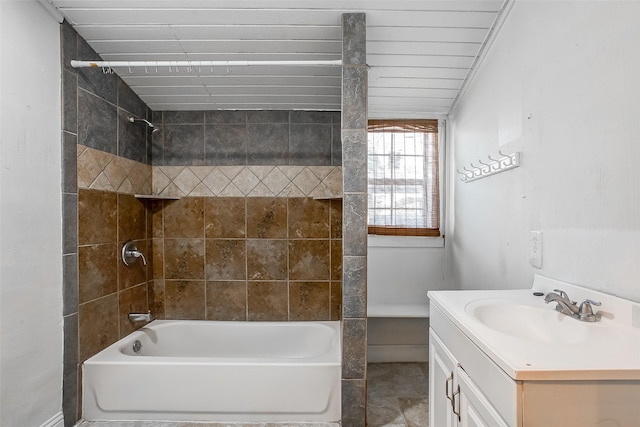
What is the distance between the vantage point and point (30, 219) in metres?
1.64

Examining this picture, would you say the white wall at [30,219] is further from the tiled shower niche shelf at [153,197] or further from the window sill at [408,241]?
the window sill at [408,241]

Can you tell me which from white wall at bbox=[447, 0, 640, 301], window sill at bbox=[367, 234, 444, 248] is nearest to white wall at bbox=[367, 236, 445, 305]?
window sill at bbox=[367, 234, 444, 248]

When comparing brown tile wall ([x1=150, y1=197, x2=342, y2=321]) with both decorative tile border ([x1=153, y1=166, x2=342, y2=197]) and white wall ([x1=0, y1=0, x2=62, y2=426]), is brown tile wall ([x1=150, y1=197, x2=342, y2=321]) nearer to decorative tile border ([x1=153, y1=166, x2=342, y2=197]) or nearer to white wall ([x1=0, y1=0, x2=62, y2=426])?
decorative tile border ([x1=153, y1=166, x2=342, y2=197])

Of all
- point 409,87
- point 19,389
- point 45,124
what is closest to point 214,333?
point 19,389

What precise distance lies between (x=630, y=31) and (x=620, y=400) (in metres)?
1.10

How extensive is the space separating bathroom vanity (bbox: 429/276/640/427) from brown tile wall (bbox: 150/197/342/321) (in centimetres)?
132

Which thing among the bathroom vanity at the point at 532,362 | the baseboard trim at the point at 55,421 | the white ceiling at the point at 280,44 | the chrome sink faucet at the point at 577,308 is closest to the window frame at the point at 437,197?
the white ceiling at the point at 280,44

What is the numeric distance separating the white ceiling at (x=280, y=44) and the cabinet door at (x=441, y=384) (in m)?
1.61

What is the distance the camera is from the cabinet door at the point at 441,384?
125 centimetres

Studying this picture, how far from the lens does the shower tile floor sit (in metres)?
1.95

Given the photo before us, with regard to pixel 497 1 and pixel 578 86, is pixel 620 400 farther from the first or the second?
pixel 497 1

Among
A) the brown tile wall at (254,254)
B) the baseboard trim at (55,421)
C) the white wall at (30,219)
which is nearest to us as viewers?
the white wall at (30,219)

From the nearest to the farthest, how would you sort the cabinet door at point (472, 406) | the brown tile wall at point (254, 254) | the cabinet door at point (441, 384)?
the cabinet door at point (472, 406)
the cabinet door at point (441, 384)
the brown tile wall at point (254, 254)

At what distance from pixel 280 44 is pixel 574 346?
195cm
